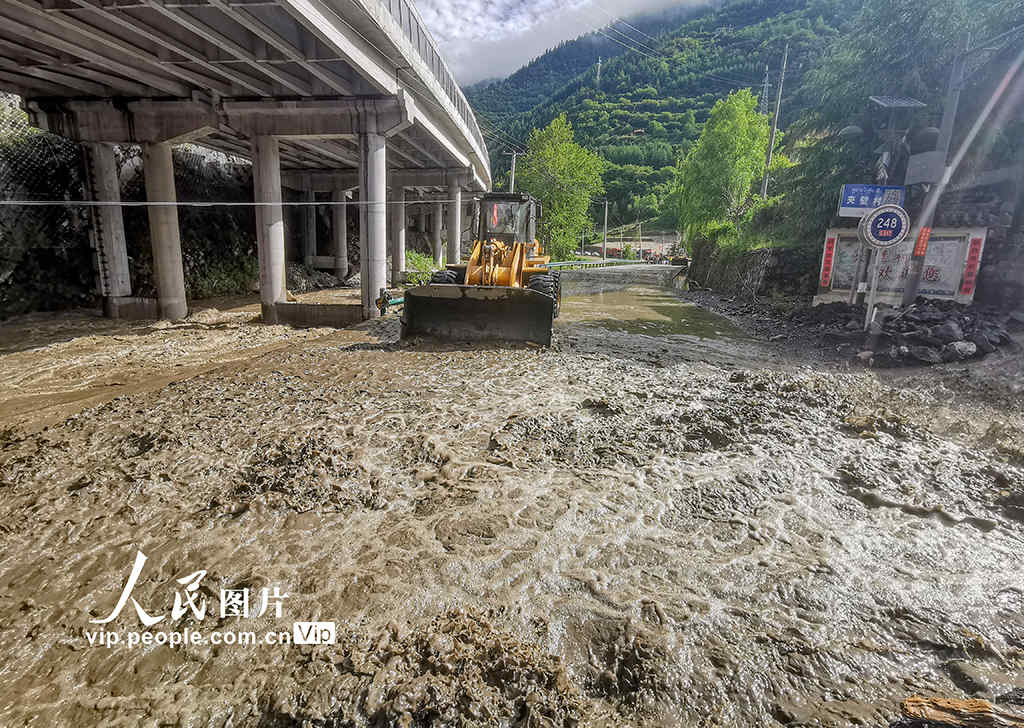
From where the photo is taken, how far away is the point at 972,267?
11.2m

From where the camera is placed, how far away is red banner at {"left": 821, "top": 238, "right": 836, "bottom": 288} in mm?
13633

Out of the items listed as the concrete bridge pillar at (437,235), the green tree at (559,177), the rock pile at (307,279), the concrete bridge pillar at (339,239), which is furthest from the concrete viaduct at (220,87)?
the green tree at (559,177)

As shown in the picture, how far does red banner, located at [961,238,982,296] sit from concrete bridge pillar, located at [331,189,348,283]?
A: 26094 millimetres

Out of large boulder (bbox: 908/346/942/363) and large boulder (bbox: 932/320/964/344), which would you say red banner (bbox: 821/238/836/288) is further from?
large boulder (bbox: 908/346/942/363)

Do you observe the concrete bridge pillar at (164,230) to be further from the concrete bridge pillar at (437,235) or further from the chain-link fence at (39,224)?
the concrete bridge pillar at (437,235)

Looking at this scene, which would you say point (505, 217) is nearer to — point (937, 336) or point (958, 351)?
point (937, 336)

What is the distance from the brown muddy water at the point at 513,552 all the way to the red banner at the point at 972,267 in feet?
22.3

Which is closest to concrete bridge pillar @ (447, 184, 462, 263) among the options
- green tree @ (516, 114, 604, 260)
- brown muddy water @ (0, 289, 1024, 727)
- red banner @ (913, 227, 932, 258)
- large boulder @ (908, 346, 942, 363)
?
green tree @ (516, 114, 604, 260)

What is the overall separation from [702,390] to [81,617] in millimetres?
6778

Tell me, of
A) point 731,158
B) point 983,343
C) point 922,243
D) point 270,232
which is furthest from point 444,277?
point 731,158

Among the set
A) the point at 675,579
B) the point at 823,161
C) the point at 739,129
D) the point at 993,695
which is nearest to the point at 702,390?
the point at 675,579

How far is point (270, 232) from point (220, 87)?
Result: 138 inches

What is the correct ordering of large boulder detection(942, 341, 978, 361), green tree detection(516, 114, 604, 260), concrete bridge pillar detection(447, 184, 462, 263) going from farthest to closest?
green tree detection(516, 114, 604, 260) → concrete bridge pillar detection(447, 184, 462, 263) → large boulder detection(942, 341, 978, 361)

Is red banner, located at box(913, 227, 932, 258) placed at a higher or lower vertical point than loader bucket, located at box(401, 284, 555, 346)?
higher
